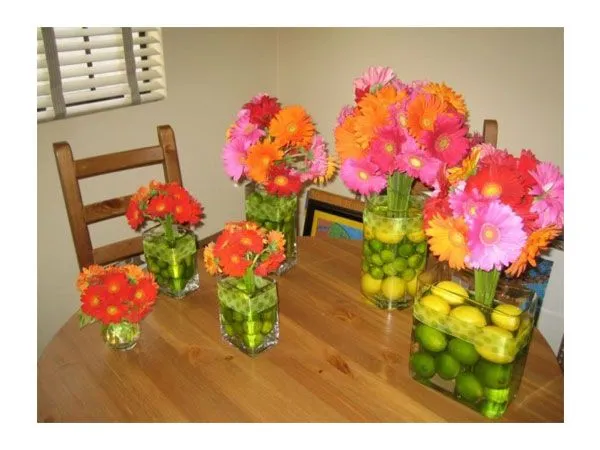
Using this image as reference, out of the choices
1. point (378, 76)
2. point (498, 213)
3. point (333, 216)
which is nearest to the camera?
point (498, 213)

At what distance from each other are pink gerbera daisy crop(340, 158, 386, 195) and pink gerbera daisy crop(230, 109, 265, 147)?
22 cm

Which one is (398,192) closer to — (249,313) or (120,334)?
(249,313)

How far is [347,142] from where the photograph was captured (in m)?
1.03

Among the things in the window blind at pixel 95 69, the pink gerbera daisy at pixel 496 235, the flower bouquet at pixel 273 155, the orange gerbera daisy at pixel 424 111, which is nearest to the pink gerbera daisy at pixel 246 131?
the flower bouquet at pixel 273 155

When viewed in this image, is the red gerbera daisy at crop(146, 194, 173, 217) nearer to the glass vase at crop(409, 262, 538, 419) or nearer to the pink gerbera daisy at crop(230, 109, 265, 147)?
the pink gerbera daisy at crop(230, 109, 265, 147)

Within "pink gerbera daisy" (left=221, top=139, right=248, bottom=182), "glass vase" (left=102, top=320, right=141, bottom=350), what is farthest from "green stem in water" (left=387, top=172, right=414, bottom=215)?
"glass vase" (left=102, top=320, right=141, bottom=350)

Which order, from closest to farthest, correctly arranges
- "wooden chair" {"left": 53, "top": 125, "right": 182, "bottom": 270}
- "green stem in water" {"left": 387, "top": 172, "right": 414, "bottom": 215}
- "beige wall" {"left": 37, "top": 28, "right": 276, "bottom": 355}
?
"green stem in water" {"left": 387, "top": 172, "right": 414, "bottom": 215} < "wooden chair" {"left": 53, "top": 125, "right": 182, "bottom": 270} < "beige wall" {"left": 37, "top": 28, "right": 276, "bottom": 355}

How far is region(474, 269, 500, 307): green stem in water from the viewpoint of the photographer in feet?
2.76

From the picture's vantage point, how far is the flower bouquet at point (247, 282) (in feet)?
3.01

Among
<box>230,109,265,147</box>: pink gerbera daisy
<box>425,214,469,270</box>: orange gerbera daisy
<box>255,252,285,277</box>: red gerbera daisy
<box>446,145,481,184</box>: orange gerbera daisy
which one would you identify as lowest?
<box>255,252,285,277</box>: red gerbera daisy

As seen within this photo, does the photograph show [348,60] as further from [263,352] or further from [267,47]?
[263,352]

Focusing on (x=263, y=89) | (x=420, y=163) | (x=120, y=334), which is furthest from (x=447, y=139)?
(x=263, y=89)

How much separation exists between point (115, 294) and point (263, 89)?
1.66 meters

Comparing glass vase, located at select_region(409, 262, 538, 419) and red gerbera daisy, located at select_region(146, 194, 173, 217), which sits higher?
red gerbera daisy, located at select_region(146, 194, 173, 217)
